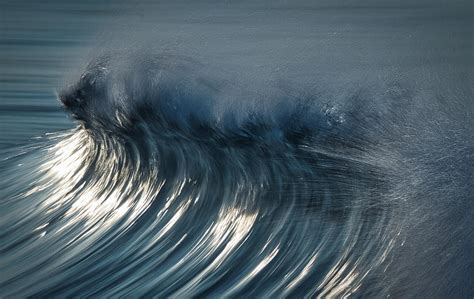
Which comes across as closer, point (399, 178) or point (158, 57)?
point (399, 178)

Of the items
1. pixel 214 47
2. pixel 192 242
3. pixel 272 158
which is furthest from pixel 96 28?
pixel 192 242

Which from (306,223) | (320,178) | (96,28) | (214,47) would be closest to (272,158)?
(320,178)

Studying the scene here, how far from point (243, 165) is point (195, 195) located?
142mm

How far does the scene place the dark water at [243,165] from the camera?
5.90 feet

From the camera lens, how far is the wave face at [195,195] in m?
1.81

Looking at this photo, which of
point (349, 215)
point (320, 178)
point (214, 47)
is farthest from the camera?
point (214, 47)

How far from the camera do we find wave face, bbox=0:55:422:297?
181 cm

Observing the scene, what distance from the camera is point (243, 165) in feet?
7.03

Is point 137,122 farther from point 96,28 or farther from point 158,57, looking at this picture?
point 96,28

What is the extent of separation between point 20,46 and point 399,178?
64.8 inches

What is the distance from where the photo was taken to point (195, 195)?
2.06m

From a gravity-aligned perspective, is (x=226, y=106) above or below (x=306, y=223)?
above

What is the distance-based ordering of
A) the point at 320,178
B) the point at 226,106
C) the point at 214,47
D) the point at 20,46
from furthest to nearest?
the point at 20,46
the point at 214,47
the point at 226,106
the point at 320,178

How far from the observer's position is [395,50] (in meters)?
2.72
